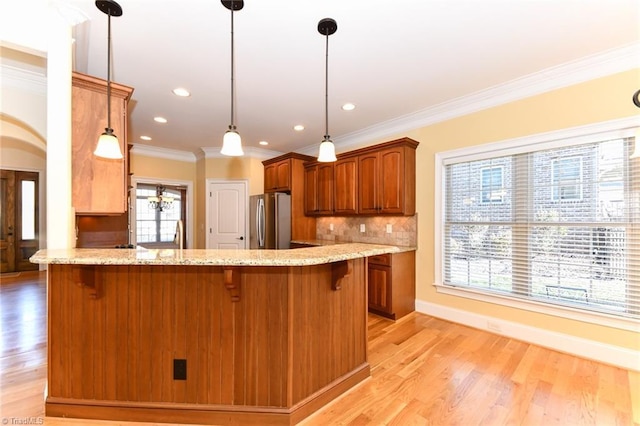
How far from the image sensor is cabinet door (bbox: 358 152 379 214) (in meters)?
4.02

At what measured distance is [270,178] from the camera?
216 inches

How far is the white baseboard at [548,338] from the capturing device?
2.43m

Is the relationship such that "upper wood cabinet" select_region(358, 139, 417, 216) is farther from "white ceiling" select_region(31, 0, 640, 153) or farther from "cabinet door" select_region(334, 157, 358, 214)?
"white ceiling" select_region(31, 0, 640, 153)

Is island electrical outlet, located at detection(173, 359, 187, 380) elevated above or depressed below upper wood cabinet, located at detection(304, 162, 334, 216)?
below

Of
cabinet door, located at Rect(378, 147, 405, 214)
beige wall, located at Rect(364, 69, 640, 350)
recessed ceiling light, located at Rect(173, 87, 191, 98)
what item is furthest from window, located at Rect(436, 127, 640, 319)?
recessed ceiling light, located at Rect(173, 87, 191, 98)

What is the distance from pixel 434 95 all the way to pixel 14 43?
3733mm

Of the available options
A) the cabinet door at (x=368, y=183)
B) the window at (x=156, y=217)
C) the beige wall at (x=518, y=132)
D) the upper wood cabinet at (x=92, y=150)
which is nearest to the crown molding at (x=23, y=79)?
the upper wood cabinet at (x=92, y=150)

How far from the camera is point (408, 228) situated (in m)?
3.99

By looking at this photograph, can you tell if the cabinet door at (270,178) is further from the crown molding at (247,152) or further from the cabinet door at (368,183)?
the cabinet door at (368,183)

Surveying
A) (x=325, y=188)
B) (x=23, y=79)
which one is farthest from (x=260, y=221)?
(x=23, y=79)

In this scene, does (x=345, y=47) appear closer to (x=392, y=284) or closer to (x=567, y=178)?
(x=567, y=178)

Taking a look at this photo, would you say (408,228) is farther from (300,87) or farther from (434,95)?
(300,87)

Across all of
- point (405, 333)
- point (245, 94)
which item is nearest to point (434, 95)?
point (245, 94)

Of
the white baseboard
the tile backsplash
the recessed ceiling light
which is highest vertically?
the recessed ceiling light
